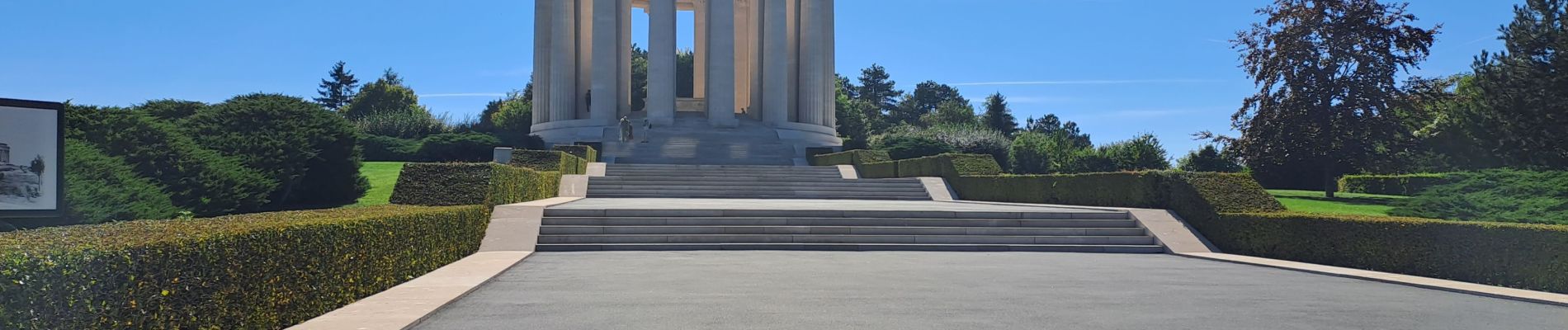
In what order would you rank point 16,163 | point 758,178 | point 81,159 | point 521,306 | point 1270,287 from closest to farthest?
point 16,163 → point 521,306 → point 1270,287 → point 81,159 → point 758,178

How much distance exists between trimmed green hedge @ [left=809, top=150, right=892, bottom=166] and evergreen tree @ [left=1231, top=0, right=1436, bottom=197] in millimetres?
13678

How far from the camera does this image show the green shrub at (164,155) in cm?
1747

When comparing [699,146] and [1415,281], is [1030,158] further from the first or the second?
[1415,281]

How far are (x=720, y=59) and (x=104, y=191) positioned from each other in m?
41.0

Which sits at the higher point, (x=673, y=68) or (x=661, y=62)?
(x=661, y=62)

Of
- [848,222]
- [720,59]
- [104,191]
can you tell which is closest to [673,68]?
[720,59]

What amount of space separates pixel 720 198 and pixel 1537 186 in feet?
65.0

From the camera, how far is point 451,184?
669 inches

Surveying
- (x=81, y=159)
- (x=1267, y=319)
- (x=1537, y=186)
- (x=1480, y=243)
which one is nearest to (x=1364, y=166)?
(x=1537, y=186)

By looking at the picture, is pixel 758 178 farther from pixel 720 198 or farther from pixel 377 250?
pixel 377 250

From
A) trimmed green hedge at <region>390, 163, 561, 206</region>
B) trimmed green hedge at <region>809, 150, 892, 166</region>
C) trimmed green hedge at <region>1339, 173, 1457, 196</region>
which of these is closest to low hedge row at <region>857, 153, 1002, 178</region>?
trimmed green hedge at <region>809, 150, 892, 166</region>

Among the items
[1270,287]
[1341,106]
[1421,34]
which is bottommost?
[1270,287]

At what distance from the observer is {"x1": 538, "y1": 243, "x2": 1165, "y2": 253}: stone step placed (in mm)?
17594

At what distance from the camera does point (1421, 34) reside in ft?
119
